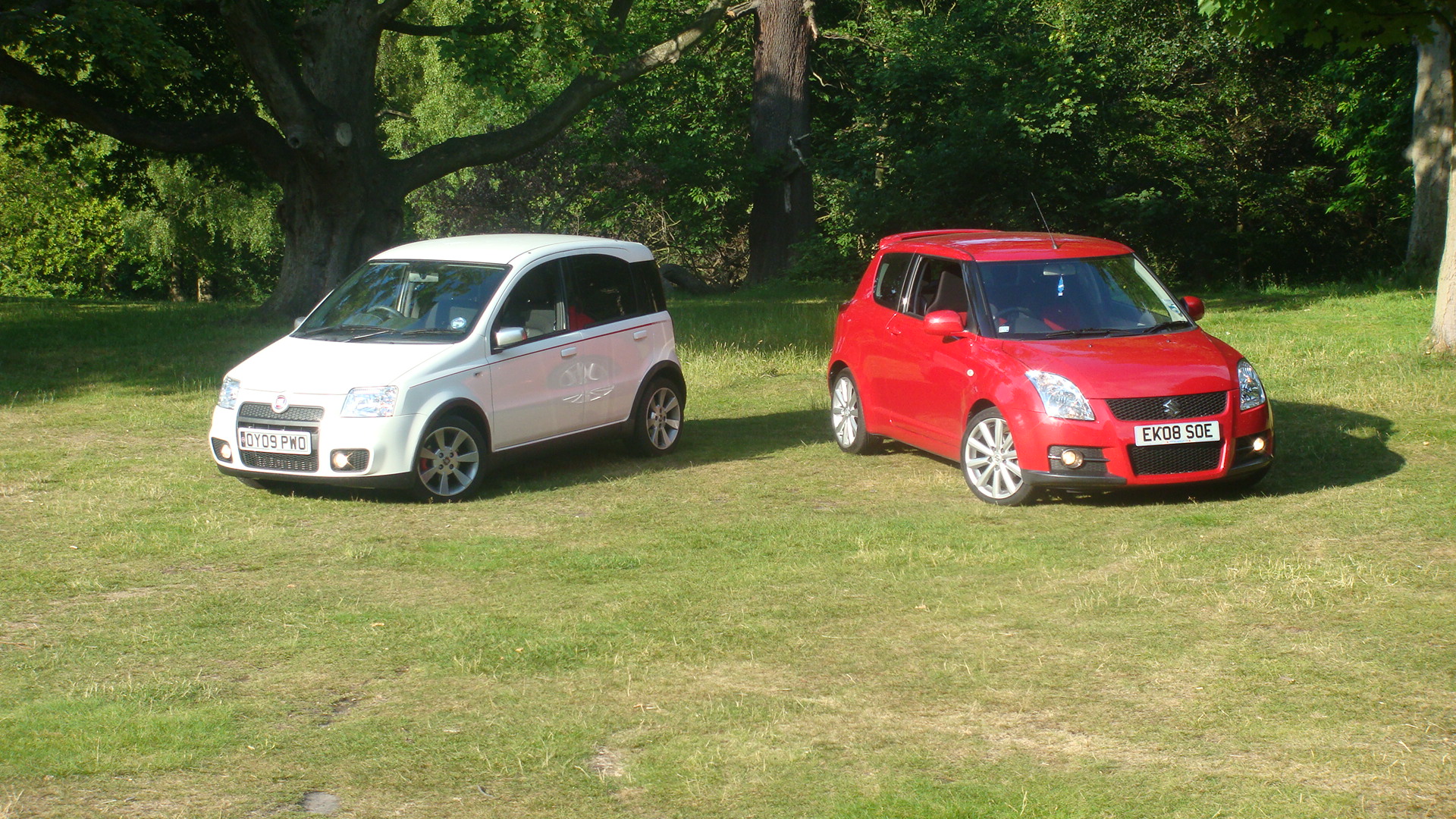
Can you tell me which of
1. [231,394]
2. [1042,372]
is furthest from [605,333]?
[1042,372]

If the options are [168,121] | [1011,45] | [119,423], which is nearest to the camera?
[119,423]

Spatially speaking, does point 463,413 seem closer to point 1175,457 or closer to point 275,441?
point 275,441

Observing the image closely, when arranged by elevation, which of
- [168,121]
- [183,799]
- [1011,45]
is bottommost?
[183,799]

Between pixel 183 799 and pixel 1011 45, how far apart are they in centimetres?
2628

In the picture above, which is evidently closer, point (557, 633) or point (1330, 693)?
point (1330, 693)

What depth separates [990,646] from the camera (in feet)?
20.4

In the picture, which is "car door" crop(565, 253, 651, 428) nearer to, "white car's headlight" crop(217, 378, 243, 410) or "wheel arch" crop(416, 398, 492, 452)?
"wheel arch" crop(416, 398, 492, 452)

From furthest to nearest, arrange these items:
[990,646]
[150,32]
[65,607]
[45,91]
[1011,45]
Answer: [1011,45]
[45,91]
[150,32]
[65,607]
[990,646]

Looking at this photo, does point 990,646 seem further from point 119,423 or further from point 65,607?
point 119,423

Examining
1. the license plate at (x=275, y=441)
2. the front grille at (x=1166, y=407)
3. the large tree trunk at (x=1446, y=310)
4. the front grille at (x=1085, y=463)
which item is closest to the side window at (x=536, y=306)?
the license plate at (x=275, y=441)

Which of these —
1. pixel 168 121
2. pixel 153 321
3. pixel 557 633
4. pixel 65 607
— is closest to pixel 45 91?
pixel 168 121

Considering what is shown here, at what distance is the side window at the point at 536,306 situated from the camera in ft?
34.2

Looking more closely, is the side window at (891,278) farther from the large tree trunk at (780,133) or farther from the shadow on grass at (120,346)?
the large tree trunk at (780,133)

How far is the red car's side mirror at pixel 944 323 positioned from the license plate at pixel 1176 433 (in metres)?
1.56
